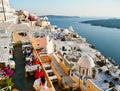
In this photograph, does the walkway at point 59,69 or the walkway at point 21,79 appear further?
the walkway at point 59,69

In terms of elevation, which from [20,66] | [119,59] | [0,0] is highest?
[0,0]

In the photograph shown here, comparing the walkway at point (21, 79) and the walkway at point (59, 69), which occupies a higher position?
the walkway at point (21, 79)

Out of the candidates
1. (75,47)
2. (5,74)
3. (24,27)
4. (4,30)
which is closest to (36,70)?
(5,74)

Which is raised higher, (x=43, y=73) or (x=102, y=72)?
(x=43, y=73)

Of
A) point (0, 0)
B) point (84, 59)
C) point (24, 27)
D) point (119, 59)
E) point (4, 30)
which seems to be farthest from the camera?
point (119, 59)

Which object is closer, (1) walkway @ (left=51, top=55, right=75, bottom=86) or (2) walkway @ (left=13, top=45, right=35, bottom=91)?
(2) walkway @ (left=13, top=45, right=35, bottom=91)

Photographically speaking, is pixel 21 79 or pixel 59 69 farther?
pixel 59 69

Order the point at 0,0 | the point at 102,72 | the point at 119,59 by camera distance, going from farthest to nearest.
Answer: the point at 119,59 → the point at 0,0 → the point at 102,72

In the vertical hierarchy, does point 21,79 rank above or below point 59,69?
above

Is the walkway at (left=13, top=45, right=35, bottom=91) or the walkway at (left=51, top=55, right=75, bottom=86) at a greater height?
the walkway at (left=13, top=45, right=35, bottom=91)

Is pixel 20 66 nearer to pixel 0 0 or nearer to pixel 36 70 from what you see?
pixel 36 70

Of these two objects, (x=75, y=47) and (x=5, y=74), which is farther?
(x=75, y=47)
